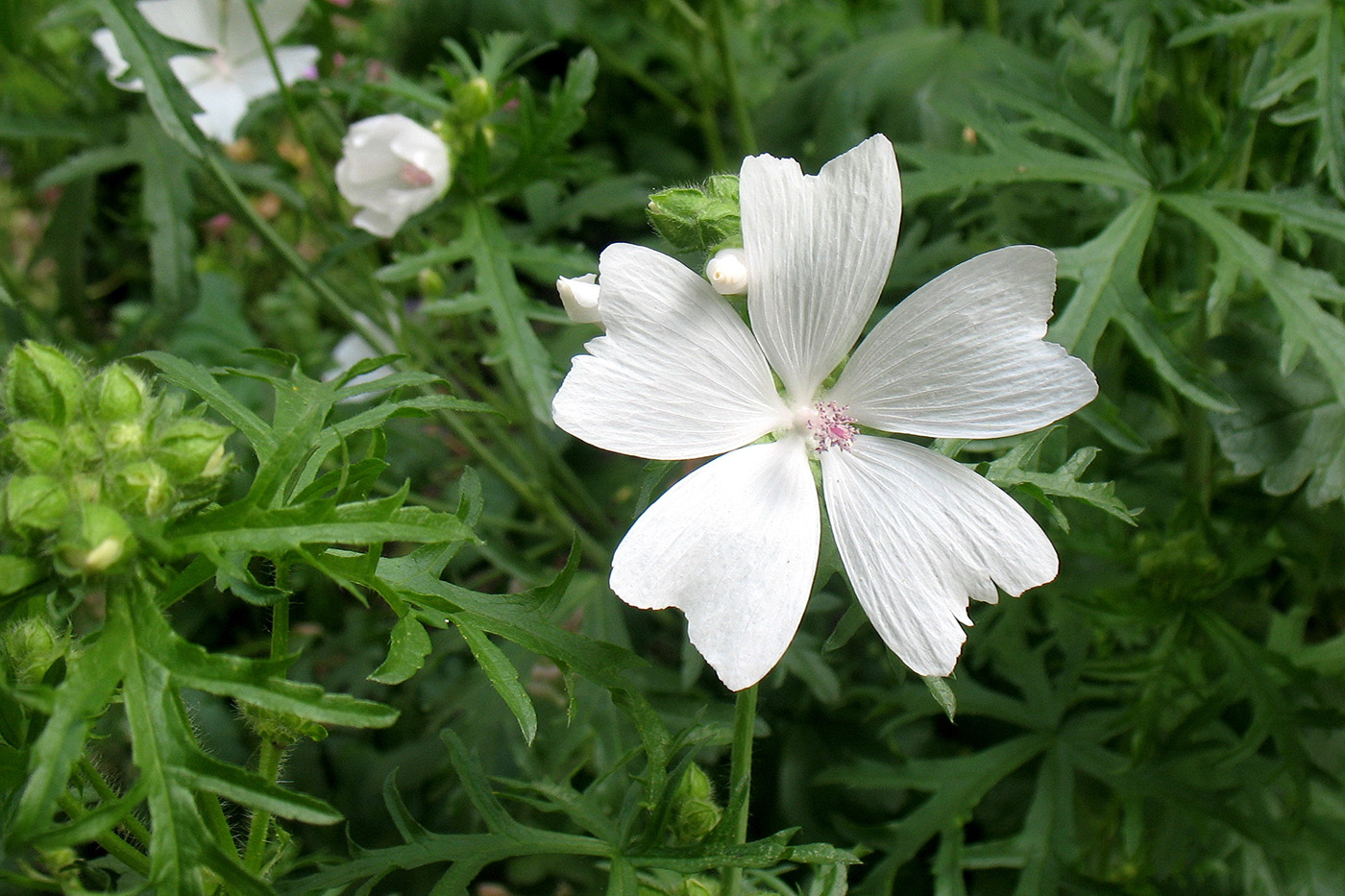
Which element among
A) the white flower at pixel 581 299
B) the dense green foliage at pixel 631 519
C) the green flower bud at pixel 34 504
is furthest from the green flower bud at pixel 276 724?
the white flower at pixel 581 299

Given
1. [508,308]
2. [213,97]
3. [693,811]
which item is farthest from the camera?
[213,97]

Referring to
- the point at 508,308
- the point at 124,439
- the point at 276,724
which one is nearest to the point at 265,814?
the point at 276,724

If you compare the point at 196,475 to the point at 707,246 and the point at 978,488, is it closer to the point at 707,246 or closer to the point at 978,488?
the point at 707,246

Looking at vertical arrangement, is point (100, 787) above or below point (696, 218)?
below

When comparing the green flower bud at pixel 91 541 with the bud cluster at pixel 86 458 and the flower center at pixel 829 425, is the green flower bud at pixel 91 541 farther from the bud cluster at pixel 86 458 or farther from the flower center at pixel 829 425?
the flower center at pixel 829 425

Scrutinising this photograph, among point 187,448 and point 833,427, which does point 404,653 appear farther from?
point 833,427

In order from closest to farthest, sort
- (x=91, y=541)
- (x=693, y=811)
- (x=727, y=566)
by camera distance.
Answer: (x=91, y=541)
(x=727, y=566)
(x=693, y=811)

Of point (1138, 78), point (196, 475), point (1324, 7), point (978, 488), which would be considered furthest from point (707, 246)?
point (1324, 7)
